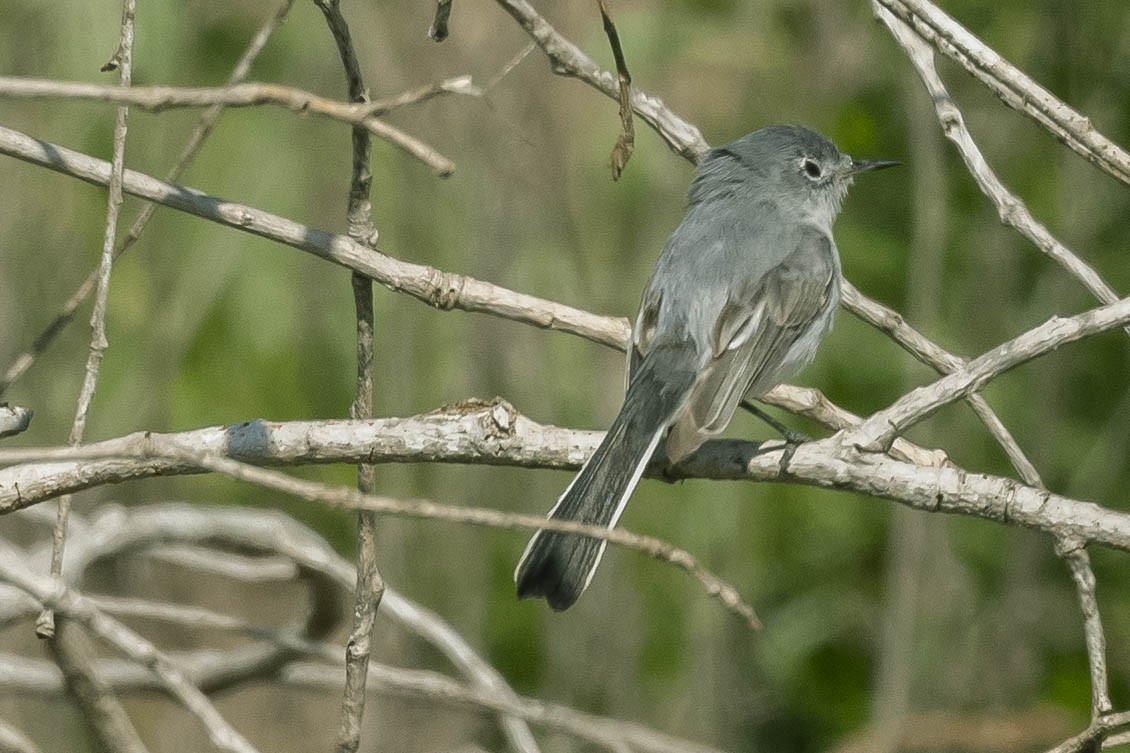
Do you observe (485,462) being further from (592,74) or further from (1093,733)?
(1093,733)

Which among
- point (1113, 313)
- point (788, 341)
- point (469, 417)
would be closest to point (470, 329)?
point (788, 341)

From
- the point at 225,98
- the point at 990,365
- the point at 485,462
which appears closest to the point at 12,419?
the point at 485,462

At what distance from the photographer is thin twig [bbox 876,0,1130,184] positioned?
2.33m

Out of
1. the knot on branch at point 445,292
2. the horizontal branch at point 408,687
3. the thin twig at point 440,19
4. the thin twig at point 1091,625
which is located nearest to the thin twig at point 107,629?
the horizontal branch at point 408,687

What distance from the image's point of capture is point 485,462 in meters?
2.25

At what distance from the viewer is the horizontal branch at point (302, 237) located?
2145 millimetres

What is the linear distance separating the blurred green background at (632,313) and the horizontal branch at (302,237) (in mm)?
2136

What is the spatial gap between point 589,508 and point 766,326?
3.27 feet

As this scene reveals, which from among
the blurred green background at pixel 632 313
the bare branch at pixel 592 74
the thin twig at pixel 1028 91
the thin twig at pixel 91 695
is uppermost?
the blurred green background at pixel 632 313

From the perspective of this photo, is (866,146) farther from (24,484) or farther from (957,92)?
(24,484)

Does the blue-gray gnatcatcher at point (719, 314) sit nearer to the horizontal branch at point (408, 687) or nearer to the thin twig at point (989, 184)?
the horizontal branch at point (408, 687)

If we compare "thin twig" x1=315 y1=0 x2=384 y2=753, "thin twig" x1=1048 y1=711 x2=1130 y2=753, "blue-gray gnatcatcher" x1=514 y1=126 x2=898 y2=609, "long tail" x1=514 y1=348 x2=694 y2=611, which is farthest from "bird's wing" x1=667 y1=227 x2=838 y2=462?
"thin twig" x1=1048 y1=711 x2=1130 y2=753

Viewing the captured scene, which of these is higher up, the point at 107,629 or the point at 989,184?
the point at 989,184

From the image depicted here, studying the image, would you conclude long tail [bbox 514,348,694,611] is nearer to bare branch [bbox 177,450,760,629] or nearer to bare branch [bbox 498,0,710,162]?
bare branch [bbox 498,0,710,162]
